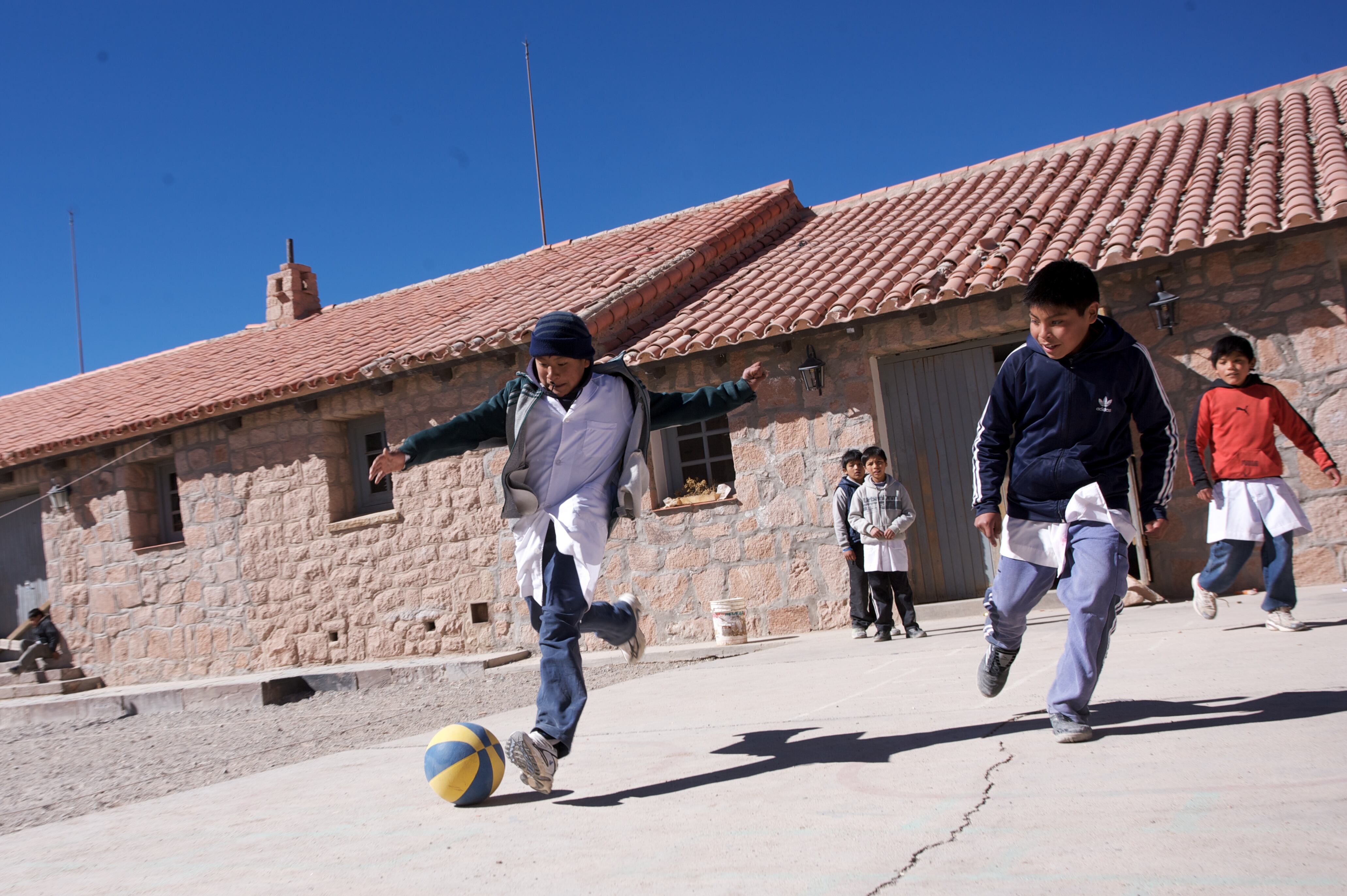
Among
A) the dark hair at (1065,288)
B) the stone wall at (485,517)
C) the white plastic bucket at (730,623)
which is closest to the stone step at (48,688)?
the stone wall at (485,517)

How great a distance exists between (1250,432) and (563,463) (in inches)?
153

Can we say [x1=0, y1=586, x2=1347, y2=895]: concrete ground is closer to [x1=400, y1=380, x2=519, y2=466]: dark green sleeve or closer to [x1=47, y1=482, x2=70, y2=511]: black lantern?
[x1=400, y1=380, x2=519, y2=466]: dark green sleeve

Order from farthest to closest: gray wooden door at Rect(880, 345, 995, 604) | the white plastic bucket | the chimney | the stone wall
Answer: the chimney < gray wooden door at Rect(880, 345, 995, 604) < the white plastic bucket < the stone wall

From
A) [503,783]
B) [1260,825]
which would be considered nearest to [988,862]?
[1260,825]

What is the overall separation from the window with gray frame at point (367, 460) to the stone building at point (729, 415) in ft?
0.12

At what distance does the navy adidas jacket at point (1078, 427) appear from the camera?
131 inches

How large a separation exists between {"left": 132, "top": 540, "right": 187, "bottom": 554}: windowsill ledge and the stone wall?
29 millimetres

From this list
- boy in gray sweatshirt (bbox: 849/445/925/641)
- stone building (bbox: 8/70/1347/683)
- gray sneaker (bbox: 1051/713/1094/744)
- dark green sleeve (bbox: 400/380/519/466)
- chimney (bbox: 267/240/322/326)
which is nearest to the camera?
gray sneaker (bbox: 1051/713/1094/744)

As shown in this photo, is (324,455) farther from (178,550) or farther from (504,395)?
(504,395)

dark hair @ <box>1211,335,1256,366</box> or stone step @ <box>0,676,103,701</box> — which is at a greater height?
dark hair @ <box>1211,335,1256,366</box>

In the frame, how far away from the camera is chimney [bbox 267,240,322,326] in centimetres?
1728

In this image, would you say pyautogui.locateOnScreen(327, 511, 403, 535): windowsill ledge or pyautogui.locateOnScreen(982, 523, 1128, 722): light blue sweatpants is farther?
pyautogui.locateOnScreen(327, 511, 403, 535): windowsill ledge

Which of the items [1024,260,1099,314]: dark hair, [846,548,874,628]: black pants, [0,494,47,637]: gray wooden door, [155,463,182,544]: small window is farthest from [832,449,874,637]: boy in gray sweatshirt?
[0,494,47,637]: gray wooden door

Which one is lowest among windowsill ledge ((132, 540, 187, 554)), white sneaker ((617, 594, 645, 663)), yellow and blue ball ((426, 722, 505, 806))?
yellow and blue ball ((426, 722, 505, 806))
